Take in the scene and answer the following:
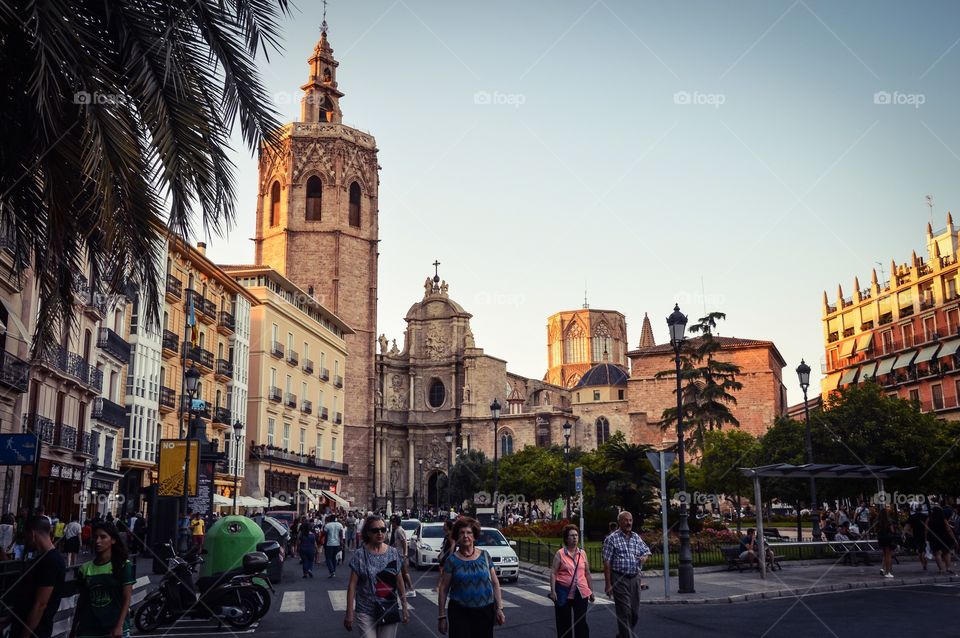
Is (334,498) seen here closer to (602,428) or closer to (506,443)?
(506,443)

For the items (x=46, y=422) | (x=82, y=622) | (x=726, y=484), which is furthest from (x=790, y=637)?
(x=726, y=484)

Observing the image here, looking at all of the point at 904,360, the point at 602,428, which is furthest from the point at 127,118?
the point at 602,428

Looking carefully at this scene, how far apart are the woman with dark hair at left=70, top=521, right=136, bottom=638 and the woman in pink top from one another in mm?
4168

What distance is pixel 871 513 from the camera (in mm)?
32719

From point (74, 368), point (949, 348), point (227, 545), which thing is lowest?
point (227, 545)

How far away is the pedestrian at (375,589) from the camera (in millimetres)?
7219

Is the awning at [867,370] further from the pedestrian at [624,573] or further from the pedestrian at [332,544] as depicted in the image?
the pedestrian at [624,573]

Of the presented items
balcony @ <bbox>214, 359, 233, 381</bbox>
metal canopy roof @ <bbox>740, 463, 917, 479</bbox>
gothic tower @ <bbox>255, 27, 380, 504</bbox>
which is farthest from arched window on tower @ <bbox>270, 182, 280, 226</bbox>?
metal canopy roof @ <bbox>740, 463, 917, 479</bbox>

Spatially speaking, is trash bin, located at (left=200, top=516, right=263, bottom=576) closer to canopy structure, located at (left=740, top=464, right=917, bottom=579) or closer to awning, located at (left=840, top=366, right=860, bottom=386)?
canopy structure, located at (left=740, top=464, right=917, bottom=579)

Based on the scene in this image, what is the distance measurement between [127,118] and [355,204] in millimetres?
69066

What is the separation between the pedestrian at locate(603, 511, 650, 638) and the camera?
10.0 m

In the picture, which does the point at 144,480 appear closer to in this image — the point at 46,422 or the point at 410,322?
the point at 46,422

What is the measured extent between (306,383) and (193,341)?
16.3m

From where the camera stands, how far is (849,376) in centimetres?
6825
